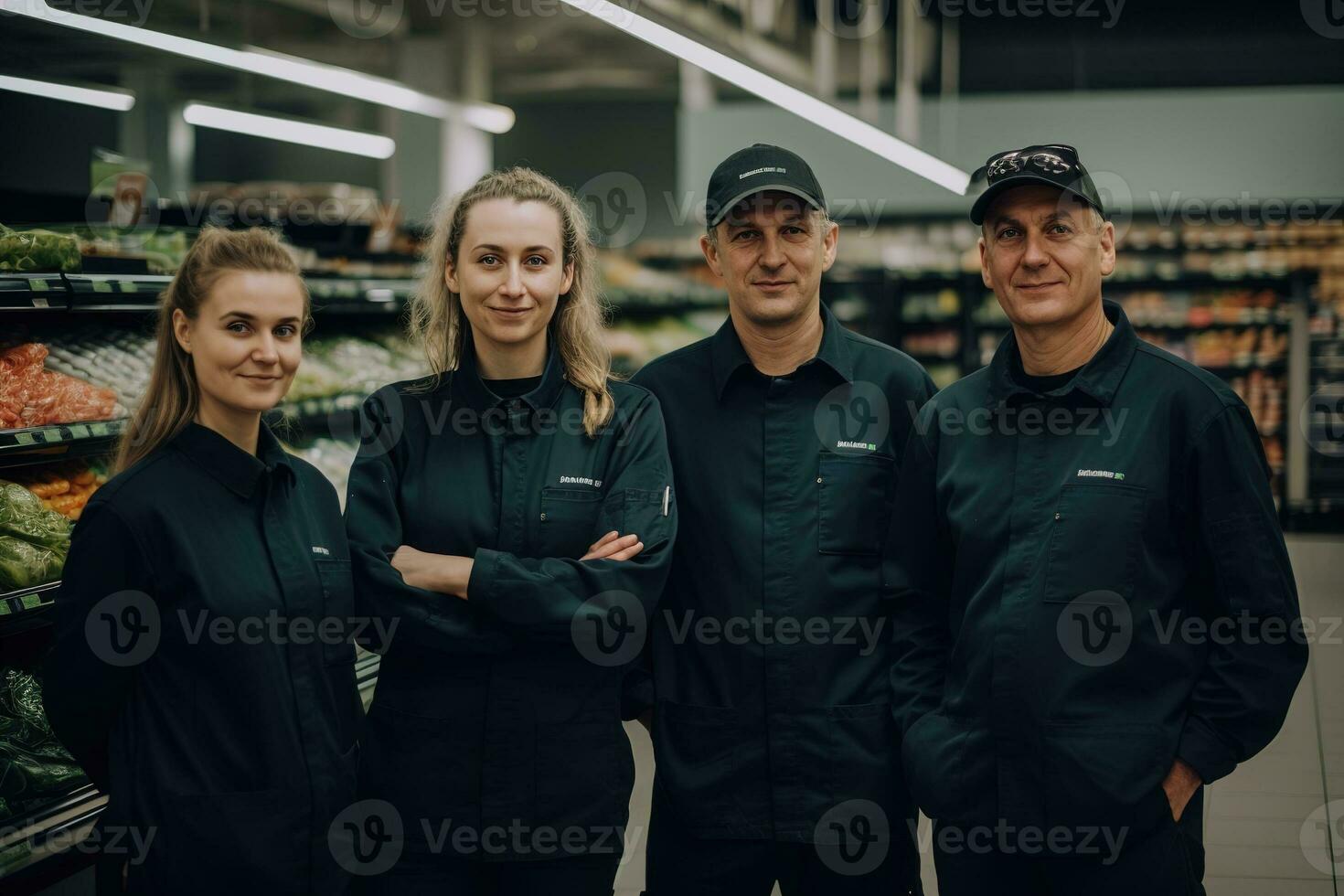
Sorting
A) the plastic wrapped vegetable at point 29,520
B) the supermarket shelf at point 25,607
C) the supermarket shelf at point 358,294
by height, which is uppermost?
the supermarket shelf at point 358,294

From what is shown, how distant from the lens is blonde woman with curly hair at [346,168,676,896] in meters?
2.03

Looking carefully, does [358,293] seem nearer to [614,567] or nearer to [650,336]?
[614,567]

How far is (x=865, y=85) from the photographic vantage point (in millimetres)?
10438

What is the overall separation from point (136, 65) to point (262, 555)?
8797mm

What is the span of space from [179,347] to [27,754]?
144 cm

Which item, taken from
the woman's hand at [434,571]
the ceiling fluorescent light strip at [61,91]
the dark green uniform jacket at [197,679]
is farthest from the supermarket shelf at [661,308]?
the dark green uniform jacket at [197,679]

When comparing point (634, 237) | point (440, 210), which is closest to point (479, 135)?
point (634, 237)

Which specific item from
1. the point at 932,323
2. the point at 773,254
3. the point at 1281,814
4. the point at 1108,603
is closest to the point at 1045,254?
the point at 773,254

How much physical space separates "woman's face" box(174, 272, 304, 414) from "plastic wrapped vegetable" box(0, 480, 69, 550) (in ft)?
3.93

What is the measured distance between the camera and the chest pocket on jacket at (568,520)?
2150 millimetres

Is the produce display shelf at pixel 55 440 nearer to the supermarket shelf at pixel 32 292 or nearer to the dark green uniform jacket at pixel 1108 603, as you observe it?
the supermarket shelf at pixel 32 292

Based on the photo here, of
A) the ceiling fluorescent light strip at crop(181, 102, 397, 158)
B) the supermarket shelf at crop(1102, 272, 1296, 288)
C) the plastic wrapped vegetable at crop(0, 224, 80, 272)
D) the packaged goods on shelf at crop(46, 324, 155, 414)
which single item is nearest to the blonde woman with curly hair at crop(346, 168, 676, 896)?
the plastic wrapped vegetable at crop(0, 224, 80, 272)

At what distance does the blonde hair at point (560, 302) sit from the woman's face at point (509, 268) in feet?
0.14

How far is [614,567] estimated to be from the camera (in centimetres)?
207
